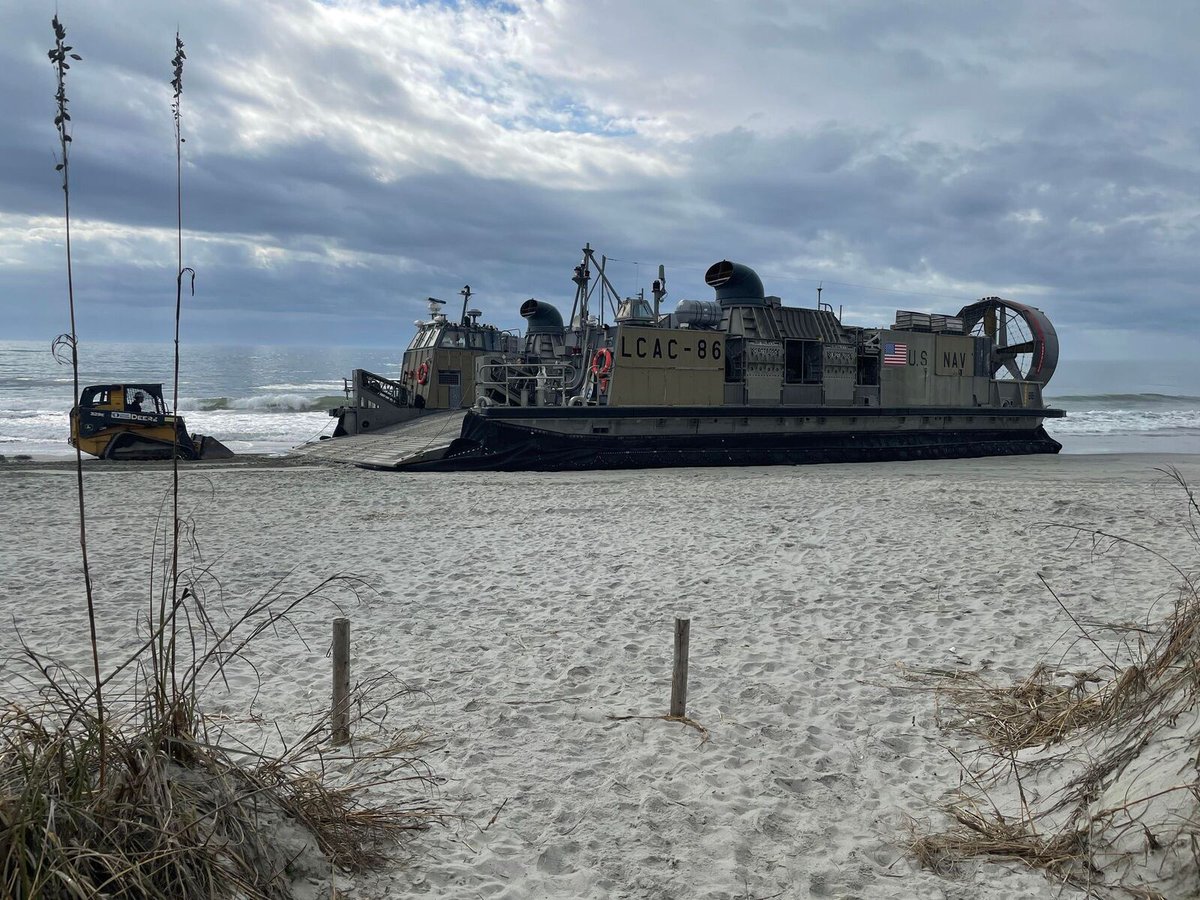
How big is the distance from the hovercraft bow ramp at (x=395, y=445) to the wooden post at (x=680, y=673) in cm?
1197

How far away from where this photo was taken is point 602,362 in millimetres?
17047

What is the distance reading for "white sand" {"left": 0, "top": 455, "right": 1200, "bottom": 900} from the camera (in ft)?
10.9

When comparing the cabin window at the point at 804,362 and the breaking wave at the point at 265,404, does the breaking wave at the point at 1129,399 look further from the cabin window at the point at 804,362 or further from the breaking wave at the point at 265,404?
the breaking wave at the point at 265,404

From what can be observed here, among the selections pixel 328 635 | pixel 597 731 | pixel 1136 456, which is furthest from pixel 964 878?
pixel 1136 456

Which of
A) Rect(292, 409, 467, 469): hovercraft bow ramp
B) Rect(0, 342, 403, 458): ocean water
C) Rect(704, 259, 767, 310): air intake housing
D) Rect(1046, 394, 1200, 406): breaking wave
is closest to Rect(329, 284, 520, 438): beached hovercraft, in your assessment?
Rect(292, 409, 467, 469): hovercraft bow ramp

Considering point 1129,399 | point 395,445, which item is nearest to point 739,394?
point 395,445

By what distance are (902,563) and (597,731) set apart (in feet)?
14.8

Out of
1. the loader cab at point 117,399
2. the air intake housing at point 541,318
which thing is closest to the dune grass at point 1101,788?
the loader cab at point 117,399

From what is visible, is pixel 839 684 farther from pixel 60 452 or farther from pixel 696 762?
pixel 60 452

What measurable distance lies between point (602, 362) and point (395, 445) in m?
4.60

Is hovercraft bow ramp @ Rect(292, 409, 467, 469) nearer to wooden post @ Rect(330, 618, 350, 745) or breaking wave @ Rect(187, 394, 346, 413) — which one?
wooden post @ Rect(330, 618, 350, 745)

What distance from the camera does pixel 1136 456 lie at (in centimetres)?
2250

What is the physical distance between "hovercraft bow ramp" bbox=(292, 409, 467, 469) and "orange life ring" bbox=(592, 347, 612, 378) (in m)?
2.83

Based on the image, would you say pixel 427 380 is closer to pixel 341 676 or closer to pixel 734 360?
pixel 734 360
